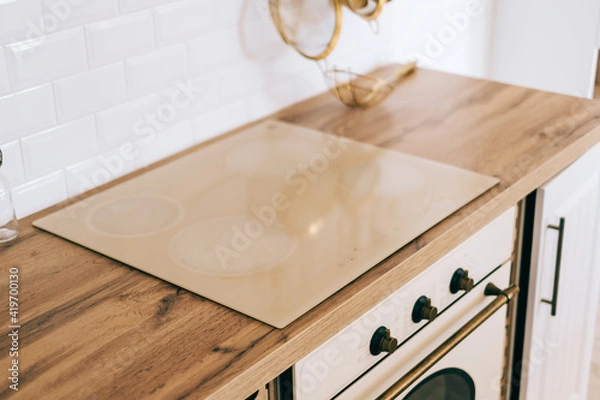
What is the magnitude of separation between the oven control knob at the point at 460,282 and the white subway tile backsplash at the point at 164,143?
678mm

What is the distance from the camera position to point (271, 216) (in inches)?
56.7

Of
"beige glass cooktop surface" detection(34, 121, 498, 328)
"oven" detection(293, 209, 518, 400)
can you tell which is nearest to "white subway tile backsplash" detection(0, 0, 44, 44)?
"beige glass cooktop surface" detection(34, 121, 498, 328)

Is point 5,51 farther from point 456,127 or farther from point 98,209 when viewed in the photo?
point 456,127

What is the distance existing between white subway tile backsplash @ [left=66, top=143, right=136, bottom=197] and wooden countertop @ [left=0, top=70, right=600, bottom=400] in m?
0.12

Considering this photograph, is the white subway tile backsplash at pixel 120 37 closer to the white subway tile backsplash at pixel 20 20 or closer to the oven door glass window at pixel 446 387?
the white subway tile backsplash at pixel 20 20

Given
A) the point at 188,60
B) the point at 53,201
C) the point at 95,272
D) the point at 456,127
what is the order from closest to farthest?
the point at 95,272 < the point at 53,201 < the point at 188,60 < the point at 456,127

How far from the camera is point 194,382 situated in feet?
3.32

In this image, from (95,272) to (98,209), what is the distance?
24 centimetres

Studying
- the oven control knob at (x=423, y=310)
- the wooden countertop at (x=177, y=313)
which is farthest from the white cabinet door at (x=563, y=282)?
the oven control knob at (x=423, y=310)

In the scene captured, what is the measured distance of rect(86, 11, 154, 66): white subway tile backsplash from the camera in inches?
59.6

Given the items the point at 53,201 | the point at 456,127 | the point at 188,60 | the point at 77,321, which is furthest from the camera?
the point at 456,127

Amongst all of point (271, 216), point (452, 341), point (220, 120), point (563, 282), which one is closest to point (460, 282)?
point (452, 341)

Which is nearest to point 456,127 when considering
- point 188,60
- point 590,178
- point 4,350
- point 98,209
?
point 590,178

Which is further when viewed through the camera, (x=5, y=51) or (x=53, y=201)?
(x=53, y=201)
